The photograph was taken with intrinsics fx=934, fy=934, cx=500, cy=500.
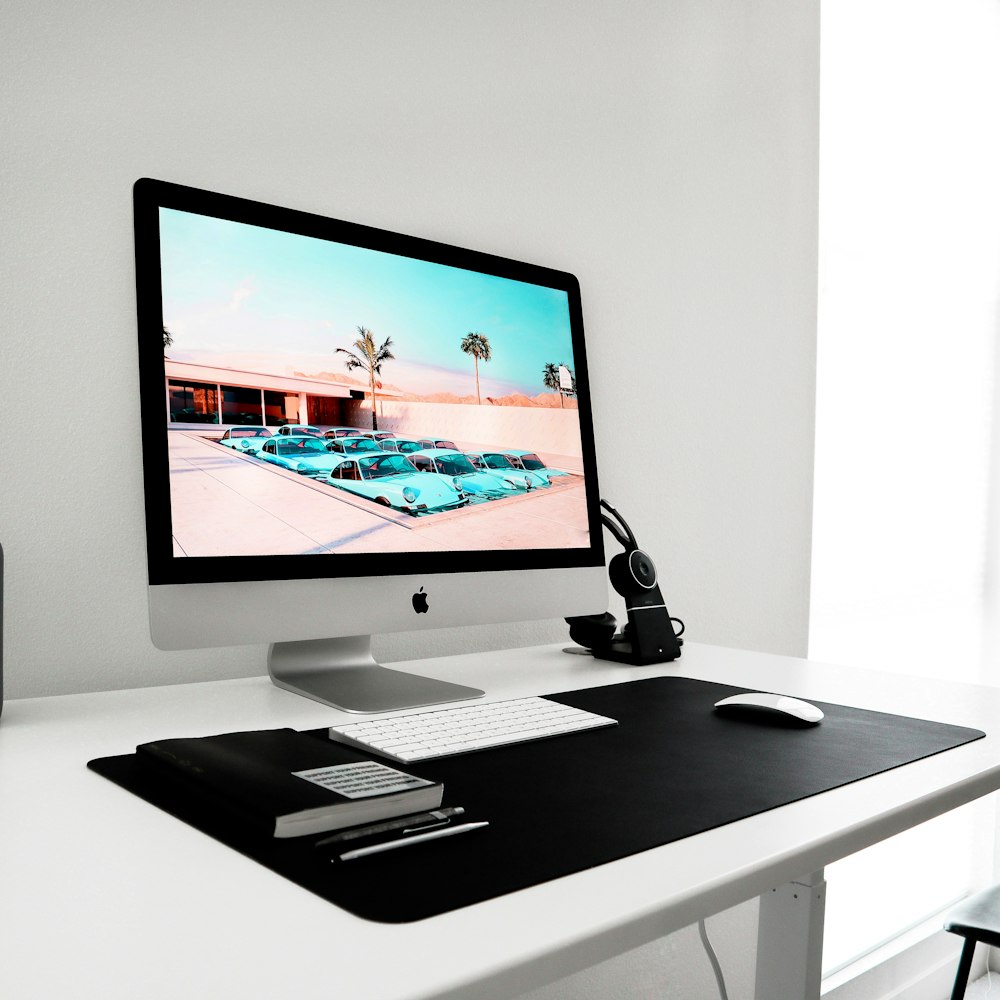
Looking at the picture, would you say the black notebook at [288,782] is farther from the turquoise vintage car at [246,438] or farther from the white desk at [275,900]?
the turquoise vintage car at [246,438]

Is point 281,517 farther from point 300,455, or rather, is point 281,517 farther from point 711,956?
point 711,956

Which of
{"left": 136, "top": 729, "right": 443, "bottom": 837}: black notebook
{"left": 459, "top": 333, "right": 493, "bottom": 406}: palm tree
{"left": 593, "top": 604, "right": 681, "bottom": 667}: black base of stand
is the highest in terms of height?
{"left": 459, "top": 333, "right": 493, "bottom": 406}: palm tree

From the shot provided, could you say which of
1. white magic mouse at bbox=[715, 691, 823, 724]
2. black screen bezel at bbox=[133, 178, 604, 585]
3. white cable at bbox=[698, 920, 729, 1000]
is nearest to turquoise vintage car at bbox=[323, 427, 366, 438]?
black screen bezel at bbox=[133, 178, 604, 585]

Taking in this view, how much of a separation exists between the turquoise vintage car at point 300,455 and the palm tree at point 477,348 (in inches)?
9.3

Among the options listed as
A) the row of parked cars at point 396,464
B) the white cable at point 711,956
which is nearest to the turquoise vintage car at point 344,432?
the row of parked cars at point 396,464

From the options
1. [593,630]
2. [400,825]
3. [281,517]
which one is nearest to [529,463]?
[593,630]

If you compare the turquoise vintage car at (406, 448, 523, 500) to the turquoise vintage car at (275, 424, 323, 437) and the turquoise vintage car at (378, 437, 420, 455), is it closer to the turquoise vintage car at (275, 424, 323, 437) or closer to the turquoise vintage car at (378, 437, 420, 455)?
the turquoise vintage car at (378, 437, 420, 455)

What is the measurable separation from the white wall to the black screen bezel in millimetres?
217

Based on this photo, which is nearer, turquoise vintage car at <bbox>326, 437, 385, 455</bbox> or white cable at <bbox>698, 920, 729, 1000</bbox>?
turquoise vintage car at <bbox>326, 437, 385, 455</bbox>

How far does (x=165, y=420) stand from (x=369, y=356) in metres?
0.25

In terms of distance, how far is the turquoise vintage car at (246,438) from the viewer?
96 cm

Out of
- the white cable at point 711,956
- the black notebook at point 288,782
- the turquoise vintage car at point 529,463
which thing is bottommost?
the white cable at point 711,956

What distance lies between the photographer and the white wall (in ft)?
3.53

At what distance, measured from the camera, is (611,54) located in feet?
5.59
